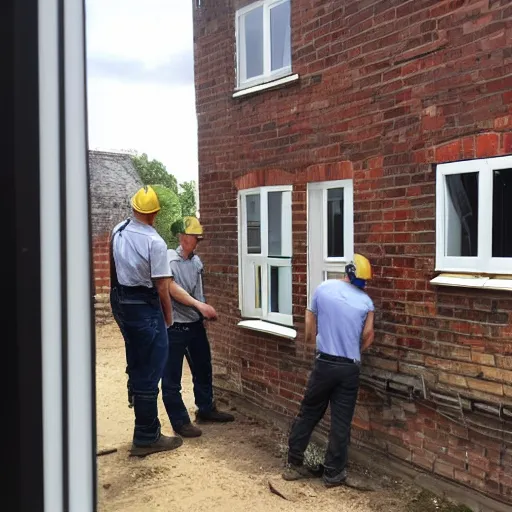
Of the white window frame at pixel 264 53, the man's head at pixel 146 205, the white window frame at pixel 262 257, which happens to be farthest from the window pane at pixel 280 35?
the man's head at pixel 146 205

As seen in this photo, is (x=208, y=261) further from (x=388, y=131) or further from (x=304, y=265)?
(x=388, y=131)

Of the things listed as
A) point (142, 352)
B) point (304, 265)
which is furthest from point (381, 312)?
point (142, 352)

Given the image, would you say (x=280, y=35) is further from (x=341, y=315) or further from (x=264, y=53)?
(x=341, y=315)

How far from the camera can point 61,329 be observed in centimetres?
48

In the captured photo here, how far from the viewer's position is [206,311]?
2.73m

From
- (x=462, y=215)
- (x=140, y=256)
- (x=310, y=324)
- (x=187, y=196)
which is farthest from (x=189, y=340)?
(x=462, y=215)

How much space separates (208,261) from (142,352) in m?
0.88

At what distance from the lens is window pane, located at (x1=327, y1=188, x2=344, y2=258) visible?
2590 mm

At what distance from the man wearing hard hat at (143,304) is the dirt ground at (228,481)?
100mm

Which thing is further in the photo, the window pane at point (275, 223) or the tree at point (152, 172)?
the window pane at point (275, 223)

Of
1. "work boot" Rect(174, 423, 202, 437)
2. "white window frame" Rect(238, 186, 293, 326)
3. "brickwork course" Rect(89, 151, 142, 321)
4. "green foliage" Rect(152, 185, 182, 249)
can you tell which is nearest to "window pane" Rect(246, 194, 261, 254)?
"white window frame" Rect(238, 186, 293, 326)

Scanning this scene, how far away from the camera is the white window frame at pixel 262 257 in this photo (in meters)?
2.66

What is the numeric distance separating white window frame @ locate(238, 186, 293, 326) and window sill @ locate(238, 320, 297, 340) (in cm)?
3

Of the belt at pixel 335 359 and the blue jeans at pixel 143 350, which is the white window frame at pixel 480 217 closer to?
the belt at pixel 335 359
